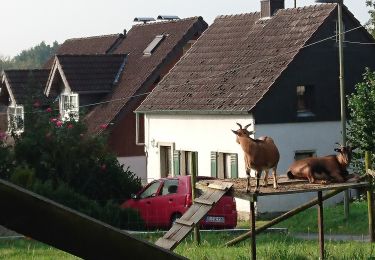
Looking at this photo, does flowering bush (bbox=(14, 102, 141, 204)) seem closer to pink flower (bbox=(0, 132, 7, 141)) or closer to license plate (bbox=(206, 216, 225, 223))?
pink flower (bbox=(0, 132, 7, 141))

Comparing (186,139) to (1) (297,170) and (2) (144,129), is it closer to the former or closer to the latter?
(2) (144,129)

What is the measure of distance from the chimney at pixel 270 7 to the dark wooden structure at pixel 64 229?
40.5m

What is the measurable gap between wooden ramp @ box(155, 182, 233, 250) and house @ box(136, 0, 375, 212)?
23.0 m

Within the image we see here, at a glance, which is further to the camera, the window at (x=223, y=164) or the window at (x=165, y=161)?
the window at (x=165, y=161)

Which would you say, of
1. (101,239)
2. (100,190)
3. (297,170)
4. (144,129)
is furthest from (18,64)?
(101,239)

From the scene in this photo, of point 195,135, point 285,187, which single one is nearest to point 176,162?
point 195,135

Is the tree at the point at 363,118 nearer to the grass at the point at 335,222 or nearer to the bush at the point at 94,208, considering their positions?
the grass at the point at 335,222

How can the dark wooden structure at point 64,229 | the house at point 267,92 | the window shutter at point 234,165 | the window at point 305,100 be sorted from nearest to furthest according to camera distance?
the dark wooden structure at point 64,229, the house at point 267,92, the window shutter at point 234,165, the window at point 305,100

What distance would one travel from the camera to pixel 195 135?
42625mm

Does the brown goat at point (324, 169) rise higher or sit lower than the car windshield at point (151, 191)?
higher

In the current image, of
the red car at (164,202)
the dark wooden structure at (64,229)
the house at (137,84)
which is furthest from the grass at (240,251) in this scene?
the house at (137,84)

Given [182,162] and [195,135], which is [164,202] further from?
[182,162]

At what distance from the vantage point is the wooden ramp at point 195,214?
47.8ft

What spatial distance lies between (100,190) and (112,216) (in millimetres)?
5156
